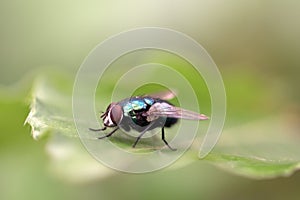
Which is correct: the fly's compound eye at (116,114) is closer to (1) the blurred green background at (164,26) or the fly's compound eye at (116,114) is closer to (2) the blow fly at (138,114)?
(2) the blow fly at (138,114)

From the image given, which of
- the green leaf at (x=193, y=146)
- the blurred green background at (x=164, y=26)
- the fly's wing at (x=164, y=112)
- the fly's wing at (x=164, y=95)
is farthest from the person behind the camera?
the blurred green background at (x=164, y=26)

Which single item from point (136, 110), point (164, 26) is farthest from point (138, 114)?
point (164, 26)

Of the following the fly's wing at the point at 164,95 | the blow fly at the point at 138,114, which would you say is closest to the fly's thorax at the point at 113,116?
the blow fly at the point at 138,114

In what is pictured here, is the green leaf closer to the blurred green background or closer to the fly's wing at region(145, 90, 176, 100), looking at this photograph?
the blurred green background

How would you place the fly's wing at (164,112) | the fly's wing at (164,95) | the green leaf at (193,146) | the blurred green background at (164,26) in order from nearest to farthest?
the green leaf at (193,146)
the fly's wing at (164,112)
the fly's wing at (164,95)
the blurred green background at (164,26)

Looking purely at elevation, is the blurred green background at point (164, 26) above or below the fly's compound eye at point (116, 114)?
above

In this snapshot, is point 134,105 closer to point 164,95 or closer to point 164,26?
point 164,95

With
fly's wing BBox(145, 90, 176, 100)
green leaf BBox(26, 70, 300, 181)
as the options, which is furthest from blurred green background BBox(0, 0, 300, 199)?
fly's wing BBox(145, 90, 176, 100)
